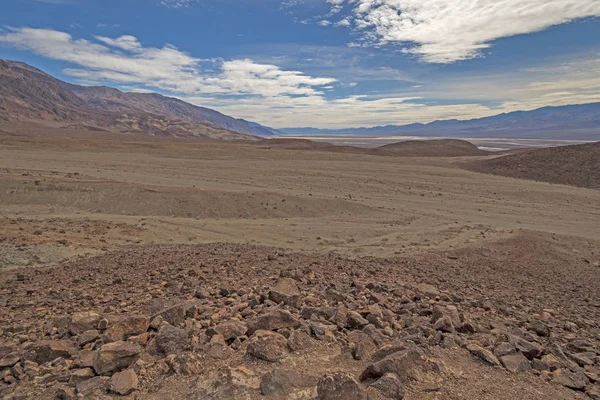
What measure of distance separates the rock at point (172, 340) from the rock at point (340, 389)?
141 cm

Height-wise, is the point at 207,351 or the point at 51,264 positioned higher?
the point at 207,351

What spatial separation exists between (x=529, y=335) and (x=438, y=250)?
252 inches

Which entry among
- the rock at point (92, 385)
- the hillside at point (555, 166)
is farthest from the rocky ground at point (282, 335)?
the hillside at point (555, 166)

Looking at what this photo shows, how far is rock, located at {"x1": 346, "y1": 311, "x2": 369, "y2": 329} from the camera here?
447 centimetres

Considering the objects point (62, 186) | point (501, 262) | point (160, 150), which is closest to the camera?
point (501, 262)

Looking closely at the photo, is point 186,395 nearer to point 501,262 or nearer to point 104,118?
point 501,262

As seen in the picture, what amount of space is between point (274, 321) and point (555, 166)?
34994 mm

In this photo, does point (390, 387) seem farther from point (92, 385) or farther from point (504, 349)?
point (92, 385)

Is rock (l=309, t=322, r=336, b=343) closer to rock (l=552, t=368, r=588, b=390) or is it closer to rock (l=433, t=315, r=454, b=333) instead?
rock (l=433, t=315, r=454, b=333)

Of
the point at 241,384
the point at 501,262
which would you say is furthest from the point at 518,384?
the point at 501,262

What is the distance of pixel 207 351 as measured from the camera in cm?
374

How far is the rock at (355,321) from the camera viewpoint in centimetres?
447

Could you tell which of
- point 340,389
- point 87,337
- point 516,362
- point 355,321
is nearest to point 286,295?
point 355,321

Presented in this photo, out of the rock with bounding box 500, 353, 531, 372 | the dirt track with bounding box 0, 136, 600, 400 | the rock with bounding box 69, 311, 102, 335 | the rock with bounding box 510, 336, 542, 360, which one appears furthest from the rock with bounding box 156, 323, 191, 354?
the rock with bounding box 510, 336, 542, 360
